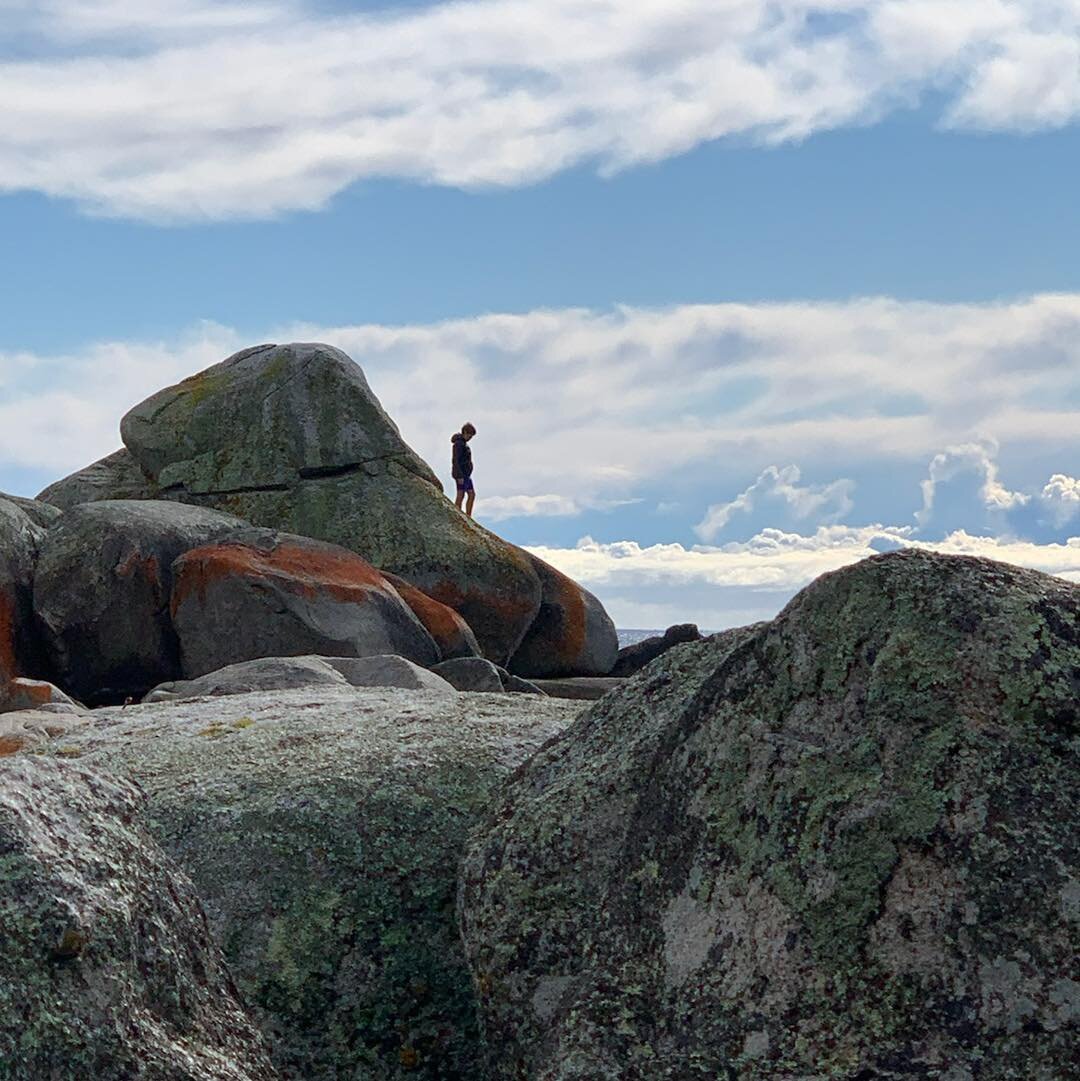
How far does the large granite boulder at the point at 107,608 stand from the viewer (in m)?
29.7

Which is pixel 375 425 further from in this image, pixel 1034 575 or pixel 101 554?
pixel 1034 575

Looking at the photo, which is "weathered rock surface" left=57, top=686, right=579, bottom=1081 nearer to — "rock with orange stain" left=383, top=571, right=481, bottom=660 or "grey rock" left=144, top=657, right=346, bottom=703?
"grey rock" left=144, top=657, right=346, bottom=703

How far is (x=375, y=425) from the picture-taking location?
39.0 metres

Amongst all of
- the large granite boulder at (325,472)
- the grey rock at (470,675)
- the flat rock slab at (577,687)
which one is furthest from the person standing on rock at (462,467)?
the grey rock at (470,675)

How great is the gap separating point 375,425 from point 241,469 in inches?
140

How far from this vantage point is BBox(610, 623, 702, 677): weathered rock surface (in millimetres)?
38406

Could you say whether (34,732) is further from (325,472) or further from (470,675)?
(325,472)

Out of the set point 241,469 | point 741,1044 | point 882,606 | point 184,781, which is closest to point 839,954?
point 741,1044

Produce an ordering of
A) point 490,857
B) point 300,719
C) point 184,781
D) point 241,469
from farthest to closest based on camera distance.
→ point 241,469
point 300,719
point 184,781
point 490,857

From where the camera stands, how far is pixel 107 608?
2975 centimetres

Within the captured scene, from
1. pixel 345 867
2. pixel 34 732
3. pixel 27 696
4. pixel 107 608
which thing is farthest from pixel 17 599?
pixel 345 867

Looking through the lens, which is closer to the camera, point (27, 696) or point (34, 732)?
point (34, 732)

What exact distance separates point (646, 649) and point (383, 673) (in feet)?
74.6

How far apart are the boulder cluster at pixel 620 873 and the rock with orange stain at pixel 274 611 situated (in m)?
19.4
